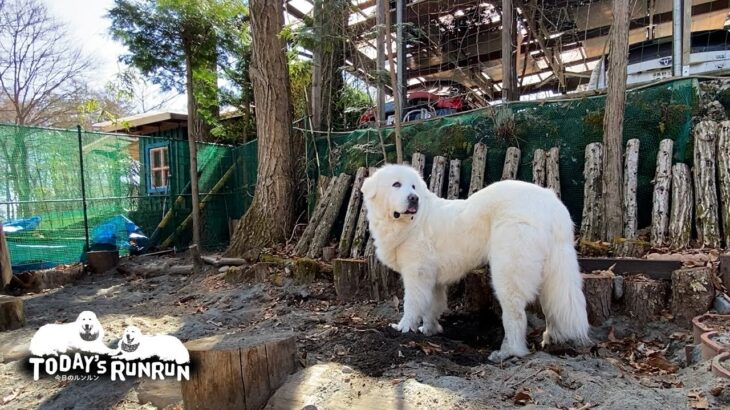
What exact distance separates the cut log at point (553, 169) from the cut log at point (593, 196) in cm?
32

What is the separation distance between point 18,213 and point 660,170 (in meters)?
9.52

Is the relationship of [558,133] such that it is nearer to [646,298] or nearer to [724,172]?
[724,172]

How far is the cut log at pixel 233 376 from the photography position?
2834mm

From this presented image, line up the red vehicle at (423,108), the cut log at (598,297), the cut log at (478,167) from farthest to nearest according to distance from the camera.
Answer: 1. the red vehicle at (423,108)
2. the cut log at (478,167)
3. the cut log at (598,297)

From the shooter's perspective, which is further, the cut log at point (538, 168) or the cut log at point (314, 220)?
the cut log at point (314, 220)

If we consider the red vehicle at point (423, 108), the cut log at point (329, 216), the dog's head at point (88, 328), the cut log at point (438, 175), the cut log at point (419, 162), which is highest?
the red vehicle at point (423, 108)

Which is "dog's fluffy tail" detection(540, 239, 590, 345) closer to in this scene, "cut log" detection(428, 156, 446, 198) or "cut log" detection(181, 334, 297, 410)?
"cut log" detection(181, 334, 297, 410)

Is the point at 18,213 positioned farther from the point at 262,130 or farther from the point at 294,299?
the point at 294,299

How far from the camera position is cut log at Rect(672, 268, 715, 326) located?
12.1 ft

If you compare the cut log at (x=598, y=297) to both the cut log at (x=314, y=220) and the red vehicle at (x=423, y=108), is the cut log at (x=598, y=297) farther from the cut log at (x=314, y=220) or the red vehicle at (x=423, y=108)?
the red vehicle at (x=423, y=108)

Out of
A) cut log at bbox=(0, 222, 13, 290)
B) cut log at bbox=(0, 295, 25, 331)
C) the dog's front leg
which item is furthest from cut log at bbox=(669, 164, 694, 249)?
cut log at bbox=(0, 222, 13, 290)

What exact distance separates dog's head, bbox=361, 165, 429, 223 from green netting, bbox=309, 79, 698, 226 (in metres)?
2.61

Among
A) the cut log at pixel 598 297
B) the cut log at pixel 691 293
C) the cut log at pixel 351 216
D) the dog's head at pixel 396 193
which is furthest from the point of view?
the cut log at pixel 351 216

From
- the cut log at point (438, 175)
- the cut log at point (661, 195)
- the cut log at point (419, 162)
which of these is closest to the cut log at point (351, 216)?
the cut log at point (419, 162)
